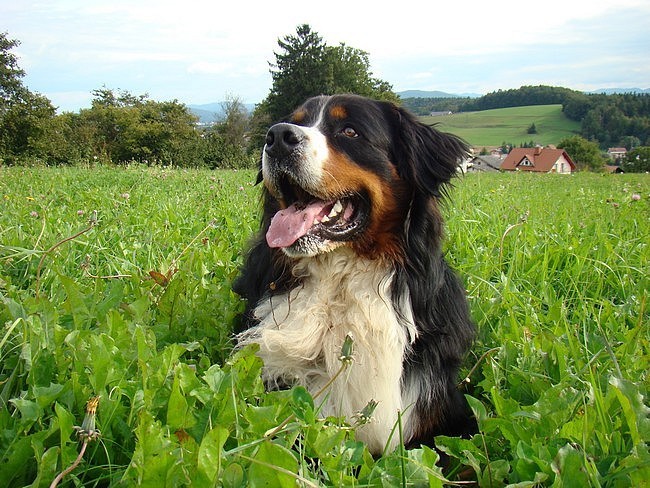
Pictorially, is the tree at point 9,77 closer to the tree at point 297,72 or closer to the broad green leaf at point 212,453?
the tree at point 297,72

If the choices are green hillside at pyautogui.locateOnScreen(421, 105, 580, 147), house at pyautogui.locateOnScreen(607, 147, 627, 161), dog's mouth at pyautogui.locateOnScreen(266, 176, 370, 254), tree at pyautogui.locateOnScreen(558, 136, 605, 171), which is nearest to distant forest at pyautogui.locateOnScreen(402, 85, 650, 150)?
house at pyautogui.locateOnScreen(607, 147, 627, 161)

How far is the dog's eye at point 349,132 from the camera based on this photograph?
106 inches

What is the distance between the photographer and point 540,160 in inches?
2287

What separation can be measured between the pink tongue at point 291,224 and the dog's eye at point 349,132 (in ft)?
1.30

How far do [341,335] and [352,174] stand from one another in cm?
77

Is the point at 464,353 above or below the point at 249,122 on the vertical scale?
below

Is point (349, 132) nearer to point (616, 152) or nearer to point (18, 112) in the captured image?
point (18, 112)

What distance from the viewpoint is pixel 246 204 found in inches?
238

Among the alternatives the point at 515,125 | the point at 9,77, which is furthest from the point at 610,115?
the point at 9,77

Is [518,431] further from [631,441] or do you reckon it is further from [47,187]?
[47,187]

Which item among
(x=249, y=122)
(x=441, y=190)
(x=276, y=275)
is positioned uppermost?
(x=249, y=122)

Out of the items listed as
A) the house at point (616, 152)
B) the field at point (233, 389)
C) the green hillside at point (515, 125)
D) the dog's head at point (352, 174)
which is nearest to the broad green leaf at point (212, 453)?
the field at point (233, 389)

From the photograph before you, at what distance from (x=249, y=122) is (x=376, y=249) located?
53.3m

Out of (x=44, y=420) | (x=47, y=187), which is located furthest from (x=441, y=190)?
(x=47, y=187)
